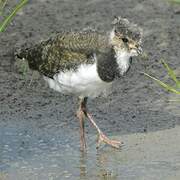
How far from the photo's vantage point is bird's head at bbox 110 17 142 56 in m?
7.97

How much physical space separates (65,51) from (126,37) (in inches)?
31.0

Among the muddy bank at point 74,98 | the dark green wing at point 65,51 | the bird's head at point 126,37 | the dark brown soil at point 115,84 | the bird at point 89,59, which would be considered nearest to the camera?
the bird's head at point 126,37

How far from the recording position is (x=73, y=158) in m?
8.15

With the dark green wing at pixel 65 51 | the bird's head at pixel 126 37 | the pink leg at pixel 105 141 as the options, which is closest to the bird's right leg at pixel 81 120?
the pink leg at pixel 105 141

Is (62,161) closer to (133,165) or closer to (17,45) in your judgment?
(133,165)

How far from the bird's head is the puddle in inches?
42.3

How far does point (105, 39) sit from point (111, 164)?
4.38 feet

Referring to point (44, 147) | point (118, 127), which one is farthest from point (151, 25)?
point (44, 147)

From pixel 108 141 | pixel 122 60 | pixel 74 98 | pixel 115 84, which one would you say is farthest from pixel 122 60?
pixel 115 84

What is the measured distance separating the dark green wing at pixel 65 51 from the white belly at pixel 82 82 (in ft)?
0.24

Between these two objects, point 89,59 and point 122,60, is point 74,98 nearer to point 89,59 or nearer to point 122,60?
point 89,59

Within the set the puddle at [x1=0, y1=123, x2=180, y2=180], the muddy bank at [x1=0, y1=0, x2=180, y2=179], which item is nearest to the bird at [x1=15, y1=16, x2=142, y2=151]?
the puddle at [x1=0, y1=123, x2=180, y2=180]

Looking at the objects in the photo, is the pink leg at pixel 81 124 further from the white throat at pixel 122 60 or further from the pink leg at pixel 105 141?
the white throat at pixel 122 60

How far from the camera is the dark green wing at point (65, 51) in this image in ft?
27.1
